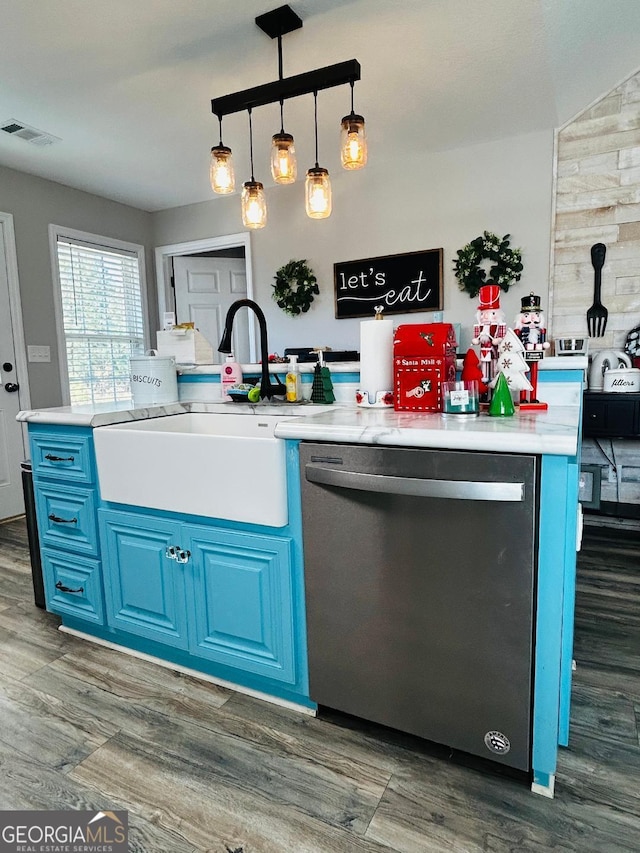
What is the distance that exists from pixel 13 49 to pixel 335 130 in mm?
1734

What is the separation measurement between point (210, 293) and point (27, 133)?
195 centimetres

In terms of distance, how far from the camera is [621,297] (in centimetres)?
305

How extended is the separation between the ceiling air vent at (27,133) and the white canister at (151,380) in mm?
1845

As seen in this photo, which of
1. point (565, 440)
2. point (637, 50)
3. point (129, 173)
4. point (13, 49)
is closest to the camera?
point (565, 440)

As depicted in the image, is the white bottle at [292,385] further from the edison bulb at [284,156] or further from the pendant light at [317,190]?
the edison bulb at [284,156]

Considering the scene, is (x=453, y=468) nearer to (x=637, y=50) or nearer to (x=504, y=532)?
(x=504, y=532)

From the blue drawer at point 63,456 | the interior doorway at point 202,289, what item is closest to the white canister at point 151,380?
the blue drawer at point 63,456

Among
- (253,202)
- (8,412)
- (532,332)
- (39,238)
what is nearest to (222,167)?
(253,202)

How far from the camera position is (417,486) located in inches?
45.2

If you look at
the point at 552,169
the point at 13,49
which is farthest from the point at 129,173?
the point at 552,169

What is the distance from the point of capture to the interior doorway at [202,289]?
15.4ft

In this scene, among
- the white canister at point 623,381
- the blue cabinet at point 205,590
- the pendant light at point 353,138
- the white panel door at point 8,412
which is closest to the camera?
the blue cabinet at point 205,590

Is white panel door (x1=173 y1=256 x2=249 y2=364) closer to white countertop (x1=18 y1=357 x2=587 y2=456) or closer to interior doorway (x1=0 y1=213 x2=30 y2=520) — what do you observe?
interior doorway (x1=0 y1=213 x2=30 y2=520)

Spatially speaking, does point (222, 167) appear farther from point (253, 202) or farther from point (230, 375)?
point (230, 375)
